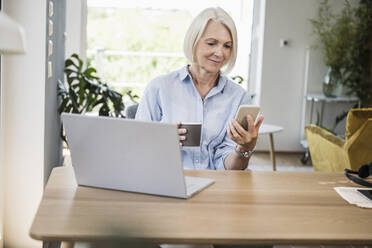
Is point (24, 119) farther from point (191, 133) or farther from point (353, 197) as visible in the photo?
point (353, 197)

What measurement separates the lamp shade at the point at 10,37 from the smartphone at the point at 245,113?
3.13 ft

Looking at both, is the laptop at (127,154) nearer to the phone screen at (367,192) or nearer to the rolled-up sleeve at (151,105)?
the phone screen at (367,192)

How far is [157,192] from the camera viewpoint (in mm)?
1504

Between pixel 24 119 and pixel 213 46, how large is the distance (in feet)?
3.41

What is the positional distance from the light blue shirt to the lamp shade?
125 centimetres

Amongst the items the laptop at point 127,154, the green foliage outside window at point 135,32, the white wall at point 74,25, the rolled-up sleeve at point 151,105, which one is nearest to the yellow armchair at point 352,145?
the rolled-up sleeve at point 151,105

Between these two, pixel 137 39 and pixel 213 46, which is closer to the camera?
pixel 213 46

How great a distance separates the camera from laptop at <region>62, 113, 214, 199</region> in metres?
1.42

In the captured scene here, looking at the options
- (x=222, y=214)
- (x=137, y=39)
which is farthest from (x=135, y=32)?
(x=222, y=214)

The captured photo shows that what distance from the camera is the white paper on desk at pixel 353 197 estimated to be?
1.53 meters

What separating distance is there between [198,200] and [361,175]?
2.31 ft

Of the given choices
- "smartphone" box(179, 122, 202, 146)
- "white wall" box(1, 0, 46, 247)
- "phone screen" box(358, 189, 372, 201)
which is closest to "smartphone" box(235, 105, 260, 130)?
"smartphone" box(179, 122, 202, 146)

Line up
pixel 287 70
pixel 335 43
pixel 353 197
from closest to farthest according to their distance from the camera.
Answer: pixel 353 197 < pixel 335 43 < pixel 287 70

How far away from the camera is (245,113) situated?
1838mm
